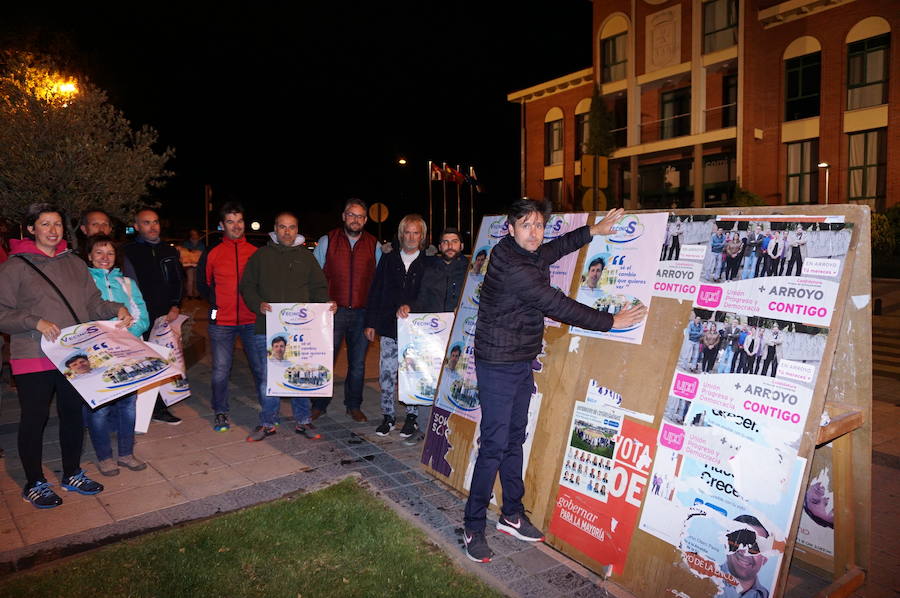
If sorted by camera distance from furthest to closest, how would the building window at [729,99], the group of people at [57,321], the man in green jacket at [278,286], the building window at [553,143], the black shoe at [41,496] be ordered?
the building window at [553,143]
the building window at [729,99]
the man in green jacket at [278,286]
the black shoe at [41,496]
the group of people at [57,321]

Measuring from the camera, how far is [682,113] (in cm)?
2630

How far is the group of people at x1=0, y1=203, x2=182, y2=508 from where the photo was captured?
4.06 m

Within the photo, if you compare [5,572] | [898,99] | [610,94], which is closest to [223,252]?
[5,572]

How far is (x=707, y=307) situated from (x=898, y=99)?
23731 mm

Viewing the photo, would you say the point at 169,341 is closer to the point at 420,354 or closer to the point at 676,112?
the point at 420,354

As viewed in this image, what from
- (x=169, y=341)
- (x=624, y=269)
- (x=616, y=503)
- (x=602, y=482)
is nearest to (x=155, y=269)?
(x=169, y=341)

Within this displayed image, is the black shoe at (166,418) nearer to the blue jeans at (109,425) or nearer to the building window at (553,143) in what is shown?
the blue jeans at (109,425)

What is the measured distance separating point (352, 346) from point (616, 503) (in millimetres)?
3601

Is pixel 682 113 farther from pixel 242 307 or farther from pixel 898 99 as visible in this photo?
pixel 242 307

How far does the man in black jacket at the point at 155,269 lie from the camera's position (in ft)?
19.8

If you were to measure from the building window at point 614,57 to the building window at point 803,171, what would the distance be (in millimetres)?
8440

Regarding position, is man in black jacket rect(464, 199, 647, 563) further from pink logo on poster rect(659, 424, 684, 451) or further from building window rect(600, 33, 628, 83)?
building window rect(600, 33, 628, 83)

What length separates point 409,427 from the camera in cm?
570

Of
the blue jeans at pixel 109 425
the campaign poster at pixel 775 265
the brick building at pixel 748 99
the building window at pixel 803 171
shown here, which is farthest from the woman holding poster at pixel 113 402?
the building window at pixel 803 171
